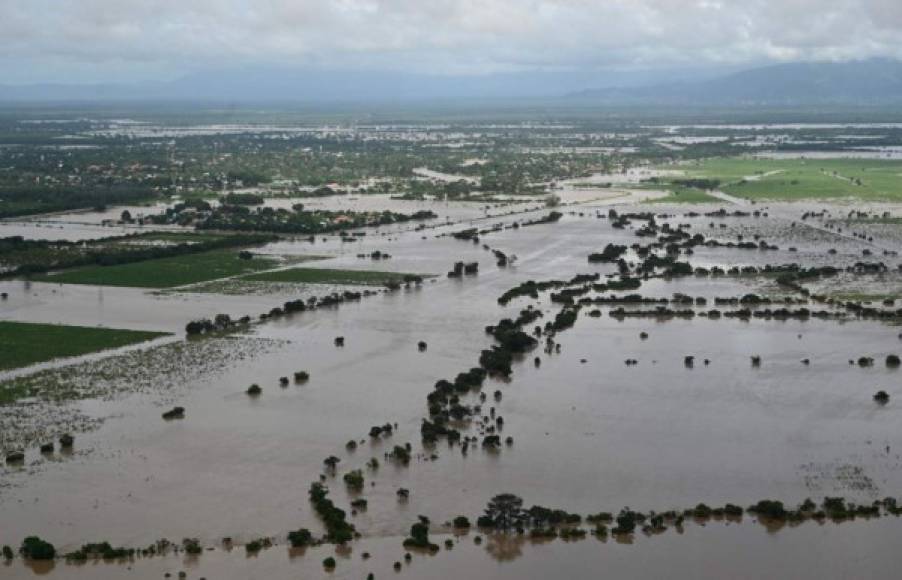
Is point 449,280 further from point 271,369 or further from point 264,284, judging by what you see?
point 271,369

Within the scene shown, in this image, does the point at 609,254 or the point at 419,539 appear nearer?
the point at 419,539

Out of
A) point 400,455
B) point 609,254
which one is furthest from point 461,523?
point 609,254

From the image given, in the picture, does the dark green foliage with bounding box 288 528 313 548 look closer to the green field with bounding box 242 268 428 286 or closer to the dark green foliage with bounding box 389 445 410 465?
the dark green foliage with bounding box 389 445 410 465

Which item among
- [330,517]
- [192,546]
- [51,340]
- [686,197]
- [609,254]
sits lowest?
[192,546]

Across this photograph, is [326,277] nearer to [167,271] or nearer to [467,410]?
[167,271]

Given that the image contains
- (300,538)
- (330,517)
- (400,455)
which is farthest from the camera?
(400,455)

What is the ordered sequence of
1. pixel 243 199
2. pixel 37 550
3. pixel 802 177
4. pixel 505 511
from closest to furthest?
pixel 37 550, pixel 505 511, pixel 243 199, pixel 802 177

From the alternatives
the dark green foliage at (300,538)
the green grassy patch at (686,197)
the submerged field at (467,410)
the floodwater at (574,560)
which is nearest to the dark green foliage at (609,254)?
the submerged field at (467,410)

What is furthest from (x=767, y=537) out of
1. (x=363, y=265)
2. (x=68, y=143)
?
(x=68, y=143)
